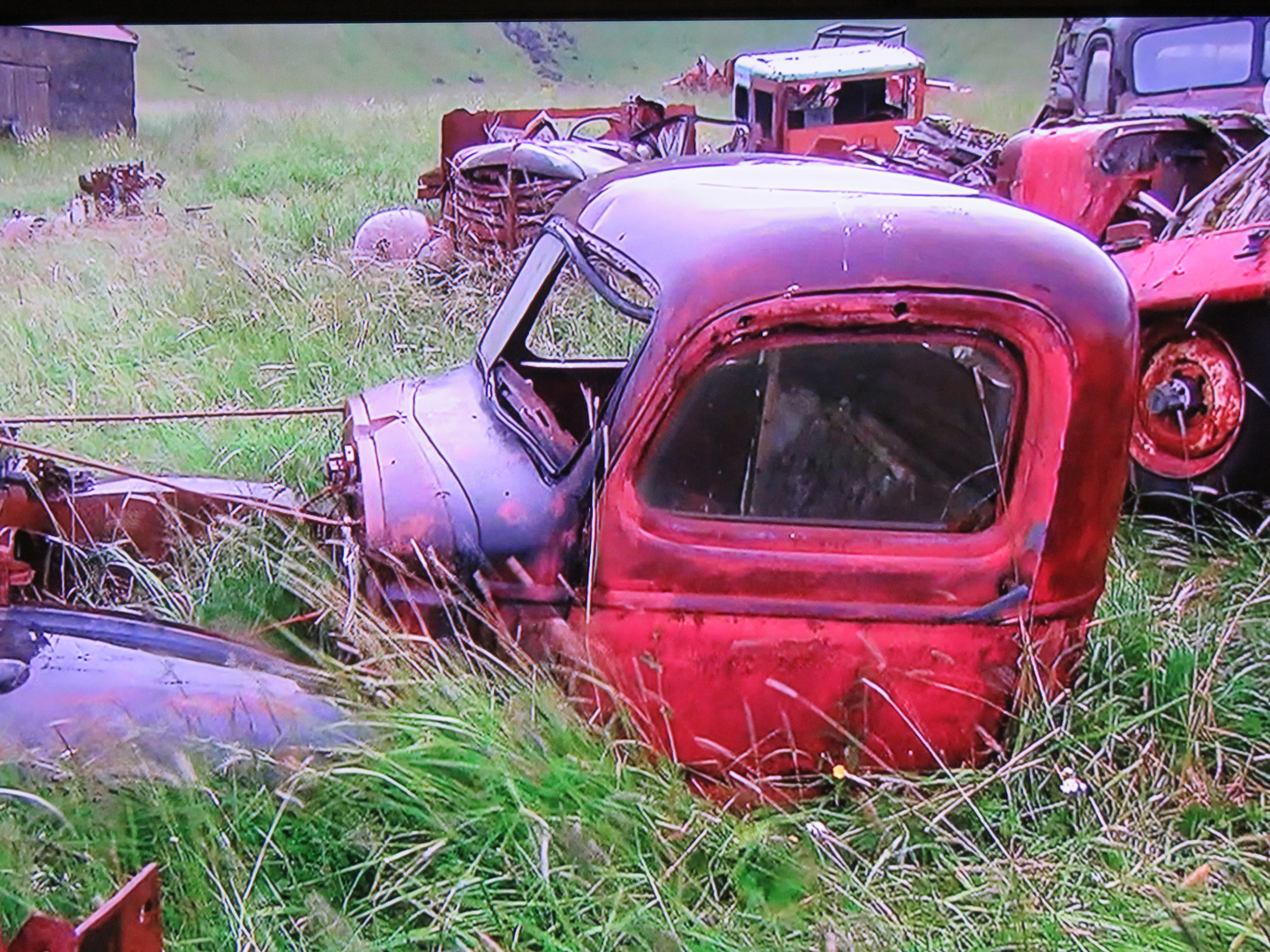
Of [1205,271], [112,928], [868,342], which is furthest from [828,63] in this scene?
[112,928]

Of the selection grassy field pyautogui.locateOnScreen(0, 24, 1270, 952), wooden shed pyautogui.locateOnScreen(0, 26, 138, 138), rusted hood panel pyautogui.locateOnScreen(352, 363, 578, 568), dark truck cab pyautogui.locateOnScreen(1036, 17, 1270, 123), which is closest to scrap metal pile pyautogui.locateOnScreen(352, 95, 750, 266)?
grassy field pyautogui.locateOnScreen(0, 24, 1270, 952)

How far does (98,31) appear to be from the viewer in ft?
6.98

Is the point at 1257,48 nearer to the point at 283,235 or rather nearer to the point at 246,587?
the point at 283,235

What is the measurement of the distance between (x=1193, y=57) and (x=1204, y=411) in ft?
3.13

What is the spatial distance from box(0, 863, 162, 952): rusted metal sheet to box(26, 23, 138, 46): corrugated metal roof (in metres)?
1.52

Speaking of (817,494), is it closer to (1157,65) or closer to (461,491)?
(461,491)

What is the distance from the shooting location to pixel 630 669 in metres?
1.57

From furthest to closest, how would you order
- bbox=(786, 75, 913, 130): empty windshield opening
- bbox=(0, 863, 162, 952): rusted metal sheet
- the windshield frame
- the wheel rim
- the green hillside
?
bbox=(786, 75, 913, 130): empty windshield opening → the wheel rim → the green hillside → the windshield frame → bbox=(0, 863, 162, 952): rusted metal sheet

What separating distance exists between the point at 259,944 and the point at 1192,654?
1.45 metres

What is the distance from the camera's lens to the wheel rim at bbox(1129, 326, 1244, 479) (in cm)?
219

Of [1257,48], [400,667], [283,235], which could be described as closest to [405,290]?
[283,235]

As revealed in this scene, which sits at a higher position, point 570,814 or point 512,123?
point 512,123

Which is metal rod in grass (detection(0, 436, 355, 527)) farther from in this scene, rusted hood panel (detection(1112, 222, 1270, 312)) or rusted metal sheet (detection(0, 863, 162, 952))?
rusted hood panel (detection(1112, 222, 1270, 312))

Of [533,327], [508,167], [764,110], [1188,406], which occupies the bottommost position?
[1188,406]
